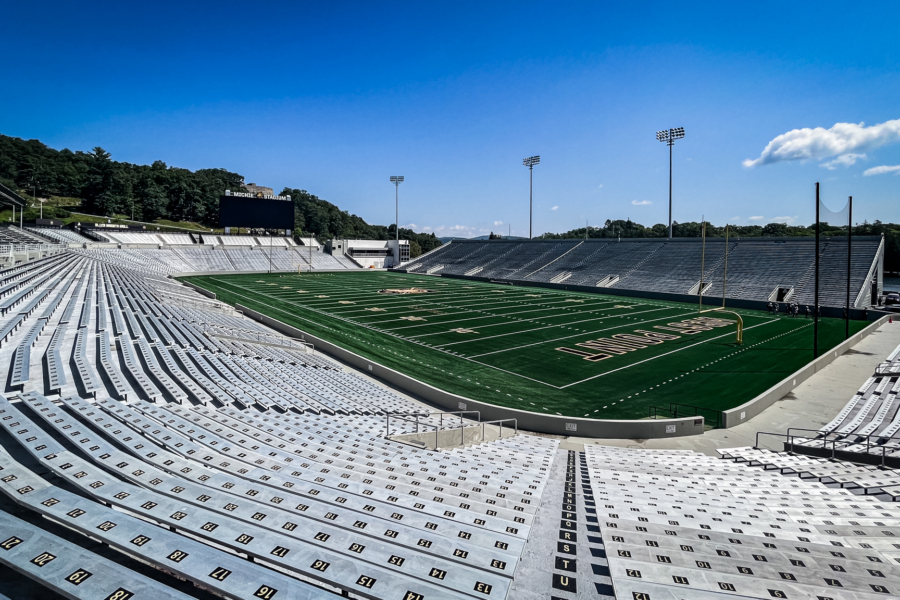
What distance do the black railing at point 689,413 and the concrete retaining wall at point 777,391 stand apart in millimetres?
348

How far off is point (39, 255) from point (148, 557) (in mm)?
38365

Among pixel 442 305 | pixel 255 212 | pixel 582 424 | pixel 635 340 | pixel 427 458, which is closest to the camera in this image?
pixel 427 458

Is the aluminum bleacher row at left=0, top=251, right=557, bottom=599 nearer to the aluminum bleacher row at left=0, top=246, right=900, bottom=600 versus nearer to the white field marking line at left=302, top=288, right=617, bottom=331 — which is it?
the aluminum bleacher row at left=0, top=246, right=900, bottom=600

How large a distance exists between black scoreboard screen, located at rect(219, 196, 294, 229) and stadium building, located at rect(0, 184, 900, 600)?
→ 136 ft

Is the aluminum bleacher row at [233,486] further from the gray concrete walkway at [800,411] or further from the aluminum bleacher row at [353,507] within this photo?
the gray concrete walkway at [800,411]

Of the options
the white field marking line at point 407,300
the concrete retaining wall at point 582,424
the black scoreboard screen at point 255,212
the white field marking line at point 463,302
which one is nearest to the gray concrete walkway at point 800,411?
the concrete retaining wall at point 582,424

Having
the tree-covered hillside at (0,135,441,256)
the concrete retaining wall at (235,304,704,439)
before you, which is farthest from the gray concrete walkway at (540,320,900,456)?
the tree-covered hillside at (0,135,441,256)

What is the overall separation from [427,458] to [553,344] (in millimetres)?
18420

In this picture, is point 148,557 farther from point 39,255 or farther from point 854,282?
point 854,282

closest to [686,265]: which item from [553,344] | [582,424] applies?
[553,344]

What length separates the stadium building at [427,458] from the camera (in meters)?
3.16

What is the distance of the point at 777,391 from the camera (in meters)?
17.2

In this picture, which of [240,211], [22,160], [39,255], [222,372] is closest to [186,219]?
[22,160]

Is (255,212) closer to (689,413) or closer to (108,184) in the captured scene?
(108,184)
